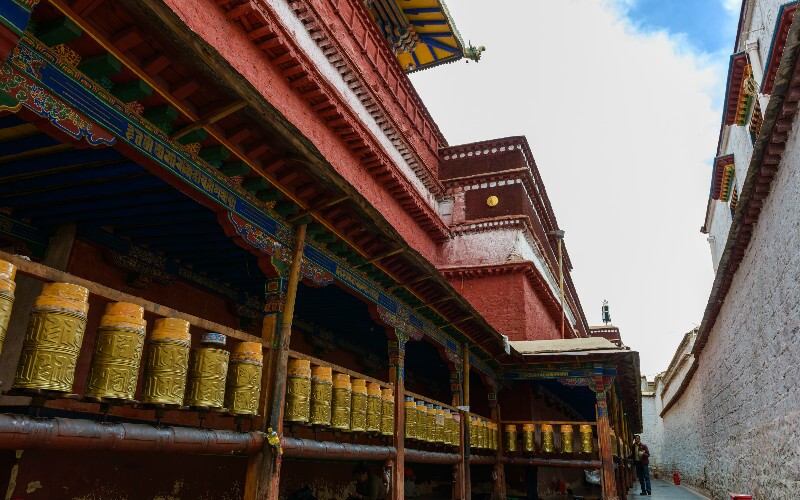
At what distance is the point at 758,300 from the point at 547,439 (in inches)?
174

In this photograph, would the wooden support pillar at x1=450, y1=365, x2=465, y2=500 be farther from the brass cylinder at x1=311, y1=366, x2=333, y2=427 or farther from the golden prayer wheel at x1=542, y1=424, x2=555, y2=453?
the brass cylinder at x1=311, y1=366, x2=333, y2=427

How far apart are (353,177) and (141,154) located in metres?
8.15

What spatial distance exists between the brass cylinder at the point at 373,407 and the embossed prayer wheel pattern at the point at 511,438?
18.0ft

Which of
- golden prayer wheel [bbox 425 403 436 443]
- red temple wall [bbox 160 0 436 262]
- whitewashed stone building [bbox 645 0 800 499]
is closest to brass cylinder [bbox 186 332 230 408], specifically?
red temple wall [bbox 160 0 436 262]

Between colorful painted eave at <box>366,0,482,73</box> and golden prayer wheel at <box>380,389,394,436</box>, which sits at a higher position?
Answer: colorful painted eave at <box>366,0,482,73</box>

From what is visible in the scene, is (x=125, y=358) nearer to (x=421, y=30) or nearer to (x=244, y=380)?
(x=244, y=380)

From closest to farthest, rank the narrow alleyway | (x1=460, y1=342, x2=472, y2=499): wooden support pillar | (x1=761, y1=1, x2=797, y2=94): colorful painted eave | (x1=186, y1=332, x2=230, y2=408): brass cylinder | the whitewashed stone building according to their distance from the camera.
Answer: (x1=186, y1=332, x2=230, y2=408): brass cylinder < the whitewashed stone building < (x1=460, y1=342, x2=472, y2=499): wooden support pillar < (x1=761, y1=1, x2=797, y2=94): colorful painted eave < the narrow alleyway

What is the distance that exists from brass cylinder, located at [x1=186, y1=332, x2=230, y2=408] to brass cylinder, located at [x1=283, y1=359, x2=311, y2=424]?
850mm

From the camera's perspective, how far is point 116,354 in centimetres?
344

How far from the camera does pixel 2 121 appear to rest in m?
3.58

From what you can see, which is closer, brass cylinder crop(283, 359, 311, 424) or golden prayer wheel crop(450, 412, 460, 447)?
brass cylinder crop(283, 359, 311, 424)

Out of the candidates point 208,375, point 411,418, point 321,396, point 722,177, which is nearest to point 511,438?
point 411,418

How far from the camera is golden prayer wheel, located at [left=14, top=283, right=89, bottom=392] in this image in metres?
3.01

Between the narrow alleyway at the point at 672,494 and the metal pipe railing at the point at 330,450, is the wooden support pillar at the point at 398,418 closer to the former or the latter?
the metal pipe railing at the point at 330,450
